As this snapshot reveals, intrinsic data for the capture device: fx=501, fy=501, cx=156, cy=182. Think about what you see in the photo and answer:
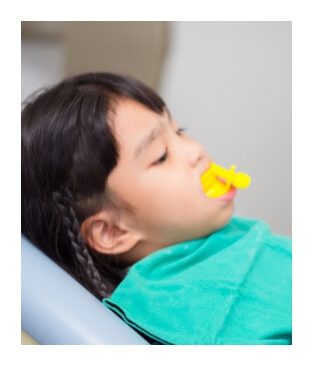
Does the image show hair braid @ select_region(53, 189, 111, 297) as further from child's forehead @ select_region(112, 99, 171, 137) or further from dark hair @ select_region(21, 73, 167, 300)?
child's forehead @ select_region(112, 99, 171, 137)

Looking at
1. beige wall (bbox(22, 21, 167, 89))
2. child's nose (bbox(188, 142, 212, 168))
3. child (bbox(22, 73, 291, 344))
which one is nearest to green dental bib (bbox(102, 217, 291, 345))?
child (bbox(22, 73, 291, 344))

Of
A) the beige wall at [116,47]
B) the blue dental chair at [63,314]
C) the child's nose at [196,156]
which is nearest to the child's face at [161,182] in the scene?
the child's nose at [196,156]

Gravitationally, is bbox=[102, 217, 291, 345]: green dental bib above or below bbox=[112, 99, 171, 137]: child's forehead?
below

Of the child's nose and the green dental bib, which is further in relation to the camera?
the child's nose

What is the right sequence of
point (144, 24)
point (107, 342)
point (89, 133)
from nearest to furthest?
point (107, 342) → point (89, 133) → point (144, 24)

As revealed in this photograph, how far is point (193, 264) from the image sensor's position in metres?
0.85

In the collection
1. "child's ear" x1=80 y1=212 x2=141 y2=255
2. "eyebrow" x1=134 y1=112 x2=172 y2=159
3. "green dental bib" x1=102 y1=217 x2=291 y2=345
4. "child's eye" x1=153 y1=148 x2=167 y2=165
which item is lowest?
"green dental bib" x1=102 y1=217 x2=291 y2=345

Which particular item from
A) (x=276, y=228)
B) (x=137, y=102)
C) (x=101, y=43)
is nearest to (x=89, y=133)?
(x=137, y=102)

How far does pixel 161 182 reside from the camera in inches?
32.8

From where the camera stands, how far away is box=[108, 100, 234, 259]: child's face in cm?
81

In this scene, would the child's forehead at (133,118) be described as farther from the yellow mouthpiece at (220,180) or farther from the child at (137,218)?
the yellow mouthpiece at (220,180)

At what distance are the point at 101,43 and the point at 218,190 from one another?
82cm

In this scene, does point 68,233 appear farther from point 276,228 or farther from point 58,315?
point 276,228

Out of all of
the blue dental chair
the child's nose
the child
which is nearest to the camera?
the blue dental chair
